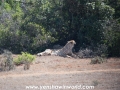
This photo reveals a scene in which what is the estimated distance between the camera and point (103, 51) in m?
14.9

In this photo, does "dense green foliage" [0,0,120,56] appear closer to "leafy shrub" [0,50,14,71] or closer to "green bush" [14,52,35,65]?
"green bush" [14,52,35,65]

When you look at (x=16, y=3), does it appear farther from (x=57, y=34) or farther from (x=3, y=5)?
(x=57, y=34)

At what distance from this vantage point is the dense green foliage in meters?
16.1

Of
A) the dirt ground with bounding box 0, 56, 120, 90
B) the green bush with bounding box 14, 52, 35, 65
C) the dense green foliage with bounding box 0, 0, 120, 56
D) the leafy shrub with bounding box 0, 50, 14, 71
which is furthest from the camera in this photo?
the dense green foliage with bounding box 0, 0, 120, 56

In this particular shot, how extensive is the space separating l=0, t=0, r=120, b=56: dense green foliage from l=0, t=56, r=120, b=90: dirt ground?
2.32m

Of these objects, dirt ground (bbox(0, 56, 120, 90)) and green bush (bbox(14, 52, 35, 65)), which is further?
green bush (bbox(14, 52, 35, 65))

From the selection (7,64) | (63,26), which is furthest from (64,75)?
(63,26)

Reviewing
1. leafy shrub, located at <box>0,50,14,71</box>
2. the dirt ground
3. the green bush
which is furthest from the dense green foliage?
leafy shrub, located at <box>0,50,14,71</box>

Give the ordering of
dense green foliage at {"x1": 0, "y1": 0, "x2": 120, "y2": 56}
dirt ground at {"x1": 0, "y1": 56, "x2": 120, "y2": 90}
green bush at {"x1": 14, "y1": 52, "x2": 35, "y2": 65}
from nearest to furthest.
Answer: dirt ground at {"x1": 0, "y1": 56, "x2": 120, "y2": 90}, green bush at {"x1": 14, "y1": 52, "x2": 35, "y2": 65}, dense green foliage at {"x1": 0, "y1": 0, "x2": 120, "y2": 56}

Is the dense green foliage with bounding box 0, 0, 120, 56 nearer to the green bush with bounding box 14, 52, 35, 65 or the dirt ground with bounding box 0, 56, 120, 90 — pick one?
the dirt ground with bounding box 0, 56, 120, 90

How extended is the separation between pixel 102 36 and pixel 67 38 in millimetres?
2247

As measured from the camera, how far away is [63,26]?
56.6ft

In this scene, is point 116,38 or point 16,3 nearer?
point 116,38

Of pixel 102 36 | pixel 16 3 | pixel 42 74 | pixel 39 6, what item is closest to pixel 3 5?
pixel 16 3
